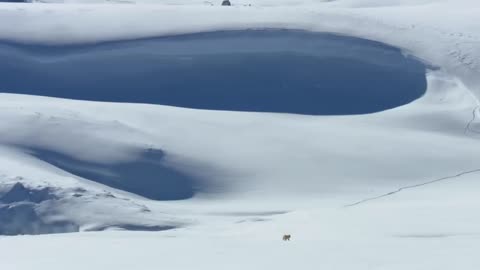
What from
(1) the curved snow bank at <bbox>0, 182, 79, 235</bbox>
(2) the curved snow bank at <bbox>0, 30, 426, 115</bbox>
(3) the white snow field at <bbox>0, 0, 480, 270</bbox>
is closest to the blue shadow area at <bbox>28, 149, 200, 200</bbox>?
(3) the white snow field at <bbox>0, 0, 480, 270</bbox>

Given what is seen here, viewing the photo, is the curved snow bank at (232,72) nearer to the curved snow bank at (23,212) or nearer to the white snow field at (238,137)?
the white snow field at (238,137)

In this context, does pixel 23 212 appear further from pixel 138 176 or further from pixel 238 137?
pixel 238 137

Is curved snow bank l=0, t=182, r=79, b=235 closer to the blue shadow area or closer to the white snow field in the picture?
the white snow field

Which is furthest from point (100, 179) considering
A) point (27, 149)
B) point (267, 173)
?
point (267, 173)

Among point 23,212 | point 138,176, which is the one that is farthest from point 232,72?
point 23,212

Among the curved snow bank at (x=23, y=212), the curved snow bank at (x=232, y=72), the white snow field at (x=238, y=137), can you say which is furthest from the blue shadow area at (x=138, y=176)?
the curved snow bank at (x=232, y=72)
